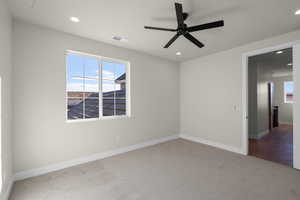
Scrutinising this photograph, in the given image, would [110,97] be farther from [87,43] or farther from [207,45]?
[207,45]

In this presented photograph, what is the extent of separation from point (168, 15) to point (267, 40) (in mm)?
2443

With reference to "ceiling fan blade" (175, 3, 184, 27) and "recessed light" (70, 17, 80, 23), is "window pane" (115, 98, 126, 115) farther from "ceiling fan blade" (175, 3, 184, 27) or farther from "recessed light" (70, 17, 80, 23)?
"ceiling fan blade" (175, 3, 184, 27)

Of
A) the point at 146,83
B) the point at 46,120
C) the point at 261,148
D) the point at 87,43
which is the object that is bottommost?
the point at 261,148

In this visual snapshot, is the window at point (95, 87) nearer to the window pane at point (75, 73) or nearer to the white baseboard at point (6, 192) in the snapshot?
the window pane at point (75, 73)

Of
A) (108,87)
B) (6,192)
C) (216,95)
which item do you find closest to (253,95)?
(216,95)

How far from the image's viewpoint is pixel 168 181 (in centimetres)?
225

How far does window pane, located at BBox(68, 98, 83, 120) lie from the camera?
2.87 metres

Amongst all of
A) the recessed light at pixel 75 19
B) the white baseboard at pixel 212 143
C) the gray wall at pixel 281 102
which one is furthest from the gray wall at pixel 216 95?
the gray wall at pixel 281 102

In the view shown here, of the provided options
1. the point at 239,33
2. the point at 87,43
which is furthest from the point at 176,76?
the point at 87,43

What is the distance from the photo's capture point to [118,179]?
2.31 m

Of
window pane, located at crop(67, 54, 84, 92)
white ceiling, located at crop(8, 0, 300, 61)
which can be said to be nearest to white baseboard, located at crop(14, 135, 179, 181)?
window pane, located at crop(67, 54, 84, 92)

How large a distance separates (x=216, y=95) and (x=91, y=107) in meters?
3.41

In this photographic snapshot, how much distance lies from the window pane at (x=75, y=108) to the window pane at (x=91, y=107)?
0.10 metres

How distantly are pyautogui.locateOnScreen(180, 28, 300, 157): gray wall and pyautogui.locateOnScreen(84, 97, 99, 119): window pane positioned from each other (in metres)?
2.91
